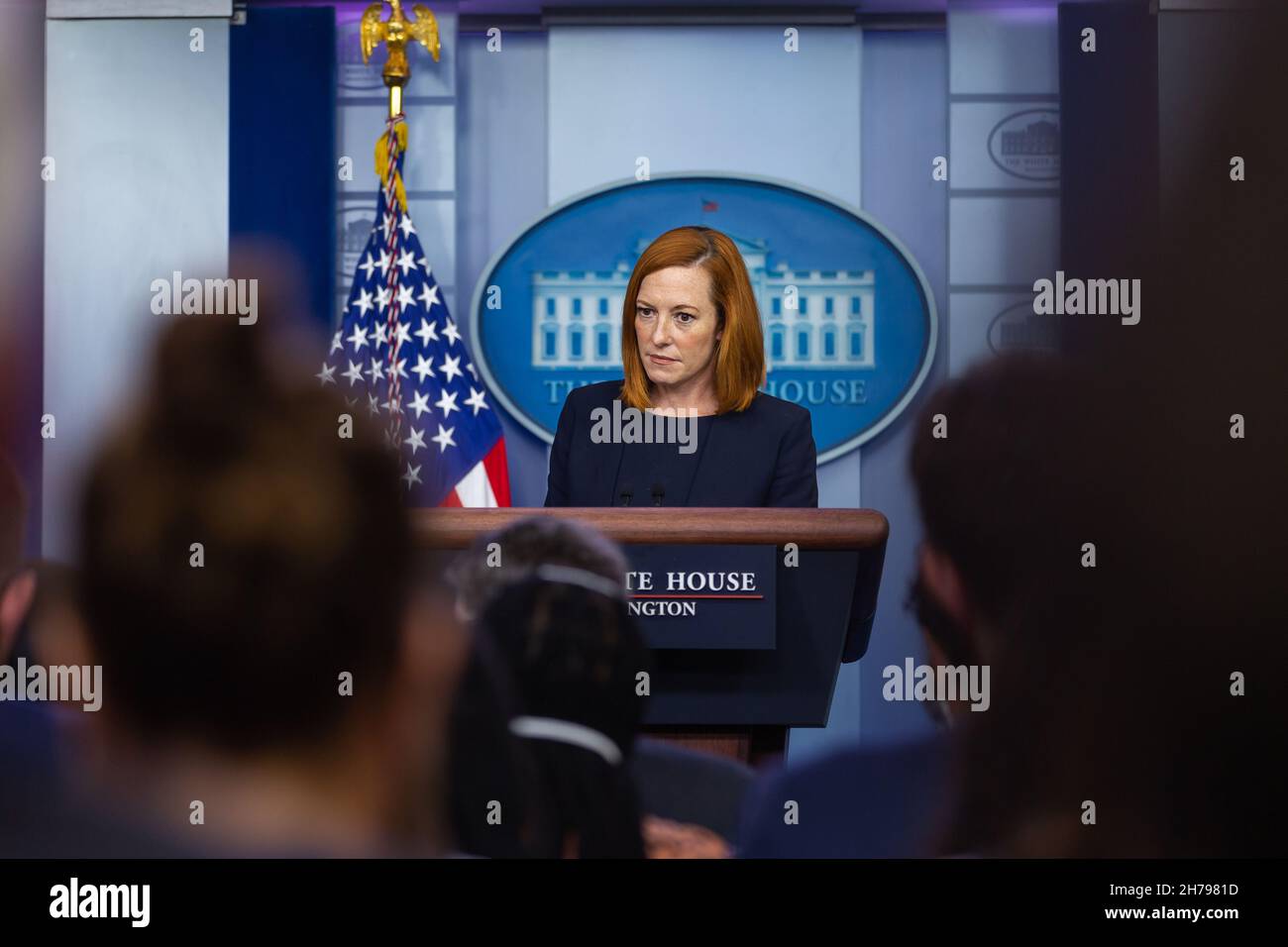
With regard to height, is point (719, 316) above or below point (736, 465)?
above

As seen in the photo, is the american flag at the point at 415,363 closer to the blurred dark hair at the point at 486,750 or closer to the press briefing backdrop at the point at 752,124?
the press briefing backdrop at the point at 752,124

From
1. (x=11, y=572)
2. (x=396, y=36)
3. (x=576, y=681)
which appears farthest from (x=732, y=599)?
(x=396, y=36)

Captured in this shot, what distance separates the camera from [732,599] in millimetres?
1686

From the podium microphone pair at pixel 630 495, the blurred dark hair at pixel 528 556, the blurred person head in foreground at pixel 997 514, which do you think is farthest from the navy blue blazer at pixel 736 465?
the blurred dark hair at pixel 528 556

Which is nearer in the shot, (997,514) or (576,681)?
(576,681)

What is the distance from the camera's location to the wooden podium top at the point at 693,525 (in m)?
1.66

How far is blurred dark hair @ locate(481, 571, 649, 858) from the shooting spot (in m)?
1.57

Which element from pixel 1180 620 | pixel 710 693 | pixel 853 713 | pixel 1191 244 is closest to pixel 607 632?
pixel 710 693

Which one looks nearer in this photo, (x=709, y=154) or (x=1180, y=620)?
(x=1180, y=620)

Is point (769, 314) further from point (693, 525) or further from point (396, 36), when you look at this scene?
point (693, 525)

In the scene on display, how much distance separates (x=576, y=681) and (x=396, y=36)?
226 cm
